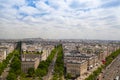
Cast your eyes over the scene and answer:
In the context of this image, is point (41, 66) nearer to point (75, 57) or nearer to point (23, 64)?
point (23, 64)

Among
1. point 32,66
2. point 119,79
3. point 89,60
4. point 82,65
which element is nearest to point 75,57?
point 89,60

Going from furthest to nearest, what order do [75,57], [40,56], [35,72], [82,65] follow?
[40,56] → [75,57] → [82,65] → [35,72]

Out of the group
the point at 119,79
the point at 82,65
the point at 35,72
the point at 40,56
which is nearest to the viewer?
the point at 119,79

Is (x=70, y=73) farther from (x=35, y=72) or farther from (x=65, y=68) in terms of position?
(x=35, y=72)

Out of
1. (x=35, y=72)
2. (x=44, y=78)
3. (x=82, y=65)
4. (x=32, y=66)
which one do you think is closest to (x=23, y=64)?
(x=32, y=66)

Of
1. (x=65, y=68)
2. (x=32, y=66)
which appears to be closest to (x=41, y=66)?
(x=32, y=66)

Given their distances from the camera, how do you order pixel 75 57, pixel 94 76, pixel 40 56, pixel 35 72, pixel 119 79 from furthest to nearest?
pixel 40 56
pixel 75 57
pixel 35 72
pixel 94 76
pixel 119 79

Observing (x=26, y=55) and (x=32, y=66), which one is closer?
(x=32, y=66)

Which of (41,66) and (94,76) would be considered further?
(41,66)
